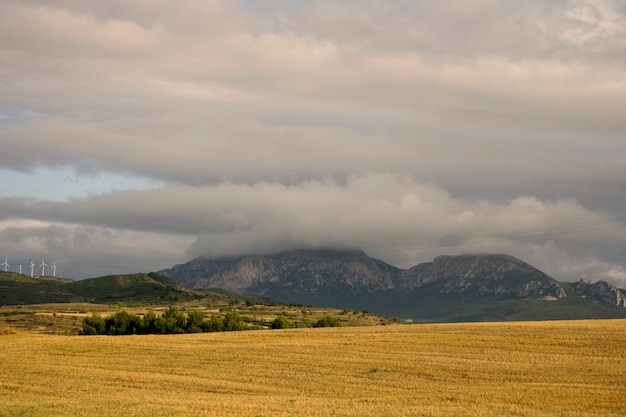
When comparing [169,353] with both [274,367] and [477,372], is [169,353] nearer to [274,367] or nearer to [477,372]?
[274,367]

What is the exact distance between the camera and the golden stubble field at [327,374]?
44281 millimetres

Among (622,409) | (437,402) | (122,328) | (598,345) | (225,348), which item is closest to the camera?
(622,409)

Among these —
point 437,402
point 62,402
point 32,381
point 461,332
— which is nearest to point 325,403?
point 437,402

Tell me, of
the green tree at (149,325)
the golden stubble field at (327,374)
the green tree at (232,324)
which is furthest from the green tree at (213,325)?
the golden stubble field at (327,374)

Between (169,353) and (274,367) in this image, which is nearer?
(274,367)

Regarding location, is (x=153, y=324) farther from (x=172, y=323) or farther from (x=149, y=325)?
(x=172, y=323)

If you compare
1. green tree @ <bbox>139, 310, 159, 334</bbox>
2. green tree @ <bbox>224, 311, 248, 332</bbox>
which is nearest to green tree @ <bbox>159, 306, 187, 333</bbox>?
green tree @ <bbox>139, 310, 159, 334</bbox>

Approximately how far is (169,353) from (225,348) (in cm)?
618

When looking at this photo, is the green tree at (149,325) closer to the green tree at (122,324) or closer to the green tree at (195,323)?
the green tree at (122,324)

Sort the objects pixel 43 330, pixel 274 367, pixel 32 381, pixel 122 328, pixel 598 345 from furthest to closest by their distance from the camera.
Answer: pixel 43 330
pixel 122 328
pixel 598 345
pixel 274 367
pixel 32 381

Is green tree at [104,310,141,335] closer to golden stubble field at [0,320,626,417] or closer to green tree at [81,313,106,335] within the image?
green tree at [81,313,106,335]

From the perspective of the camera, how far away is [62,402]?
4659 centimetres

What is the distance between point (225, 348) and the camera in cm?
7912

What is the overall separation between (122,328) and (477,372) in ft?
290
